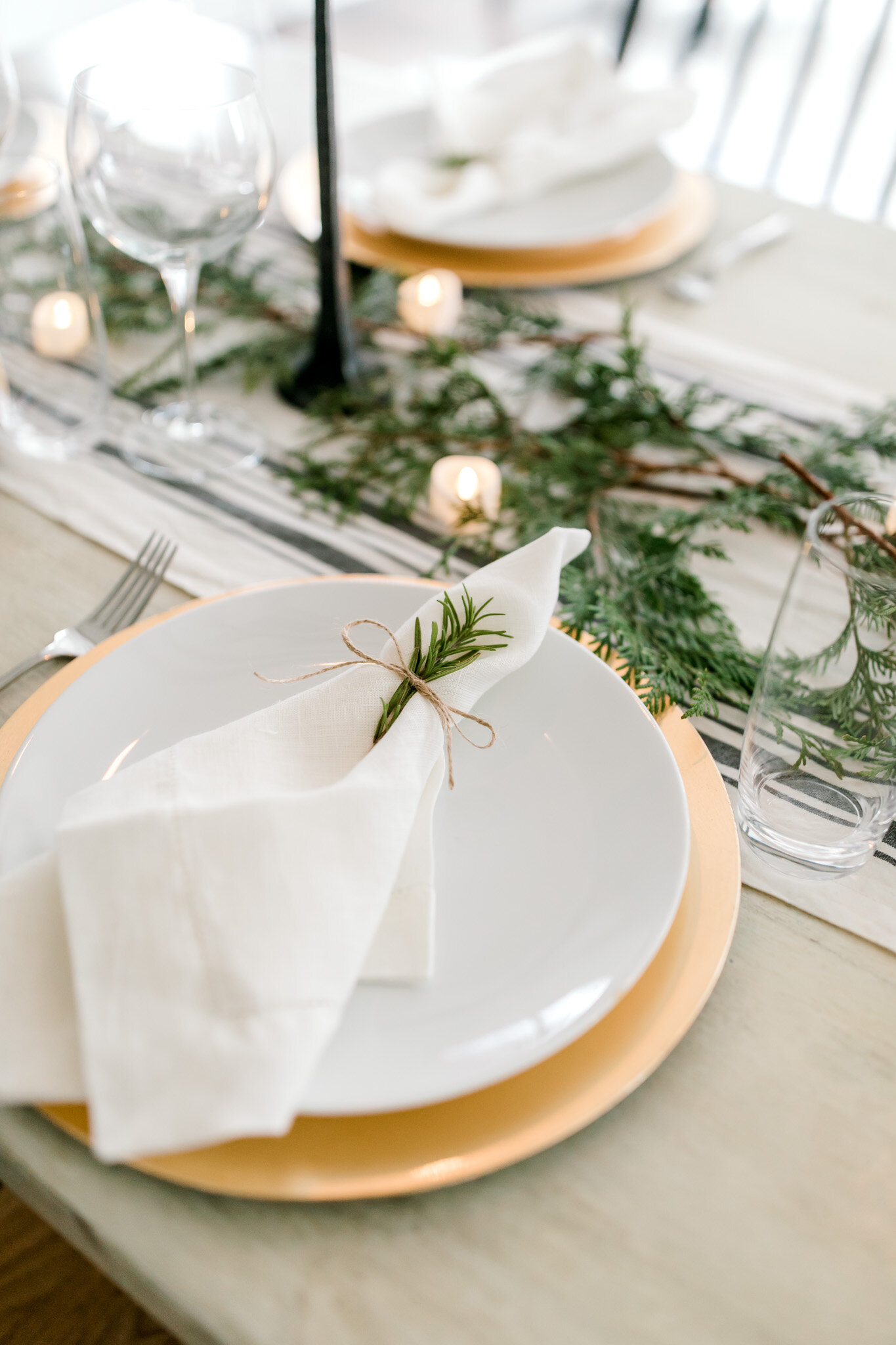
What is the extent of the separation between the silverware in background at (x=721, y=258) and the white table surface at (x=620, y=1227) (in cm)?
84

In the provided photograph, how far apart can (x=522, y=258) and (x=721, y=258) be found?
0.23 metres

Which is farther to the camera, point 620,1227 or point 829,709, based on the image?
point 829,709

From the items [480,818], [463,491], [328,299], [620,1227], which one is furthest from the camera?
[328,299]

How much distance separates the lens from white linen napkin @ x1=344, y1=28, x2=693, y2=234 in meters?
1.08

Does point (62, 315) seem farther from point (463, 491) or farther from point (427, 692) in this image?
point (427, 692)

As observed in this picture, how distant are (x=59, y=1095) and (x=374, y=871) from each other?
0.48 ft

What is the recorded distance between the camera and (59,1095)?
0.38 m

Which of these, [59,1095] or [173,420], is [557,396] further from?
[59,1095]

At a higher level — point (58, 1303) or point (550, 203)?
point (550, 203)

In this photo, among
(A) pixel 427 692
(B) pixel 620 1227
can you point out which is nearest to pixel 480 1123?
(B) pixel 620 1227

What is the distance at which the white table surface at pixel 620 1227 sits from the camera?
0.38m

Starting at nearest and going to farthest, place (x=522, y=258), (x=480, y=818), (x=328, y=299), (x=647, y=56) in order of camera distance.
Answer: (x=480, y=818) → (x=328, y=299) → (x=522, y=258) → (x=647, y=56)

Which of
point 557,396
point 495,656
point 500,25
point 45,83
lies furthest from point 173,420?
point 500,25

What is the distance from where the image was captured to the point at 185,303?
2.63ft
